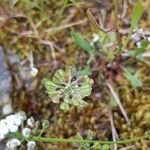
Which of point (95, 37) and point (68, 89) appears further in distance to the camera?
point (95, 37)

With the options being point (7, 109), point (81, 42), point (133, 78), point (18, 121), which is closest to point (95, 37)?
point (81, 42)

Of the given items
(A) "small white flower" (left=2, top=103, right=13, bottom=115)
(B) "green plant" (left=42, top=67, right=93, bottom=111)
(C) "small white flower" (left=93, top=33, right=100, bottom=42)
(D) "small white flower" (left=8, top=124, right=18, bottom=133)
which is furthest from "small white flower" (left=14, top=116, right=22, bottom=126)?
(C) "small white flower" (left=93, top=33, right=100, bottom=42)

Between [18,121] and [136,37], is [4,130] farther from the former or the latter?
[136,37]

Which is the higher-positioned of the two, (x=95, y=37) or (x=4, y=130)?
(x=95, y=37)

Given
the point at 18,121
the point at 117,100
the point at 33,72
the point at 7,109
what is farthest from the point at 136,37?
the point at 18,121

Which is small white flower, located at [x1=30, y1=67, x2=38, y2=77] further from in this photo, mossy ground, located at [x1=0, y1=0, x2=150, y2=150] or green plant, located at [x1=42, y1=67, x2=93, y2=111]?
green plant, located at [x1=42, y1=67, x2=93, y2=111]

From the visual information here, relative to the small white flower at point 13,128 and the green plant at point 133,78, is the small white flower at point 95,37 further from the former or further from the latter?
the small white flower at point 13,128

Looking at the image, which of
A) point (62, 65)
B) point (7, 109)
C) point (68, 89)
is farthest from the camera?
point (62, 65)

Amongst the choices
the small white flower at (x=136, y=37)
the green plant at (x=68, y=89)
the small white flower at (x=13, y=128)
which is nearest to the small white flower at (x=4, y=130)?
the small white flower at (x=13, y=128)

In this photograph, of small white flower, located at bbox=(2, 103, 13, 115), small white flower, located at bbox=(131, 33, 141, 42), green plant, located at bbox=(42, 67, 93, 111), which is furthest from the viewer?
small white flower, located at bbox=(131, 33, 141, 42)

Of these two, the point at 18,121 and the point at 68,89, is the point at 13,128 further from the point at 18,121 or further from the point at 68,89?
the point at 68,89

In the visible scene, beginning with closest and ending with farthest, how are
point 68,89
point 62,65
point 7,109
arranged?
1. point 68,89
2. point 7,109
3. point 62,65

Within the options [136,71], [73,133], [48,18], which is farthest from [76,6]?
[73,133]
